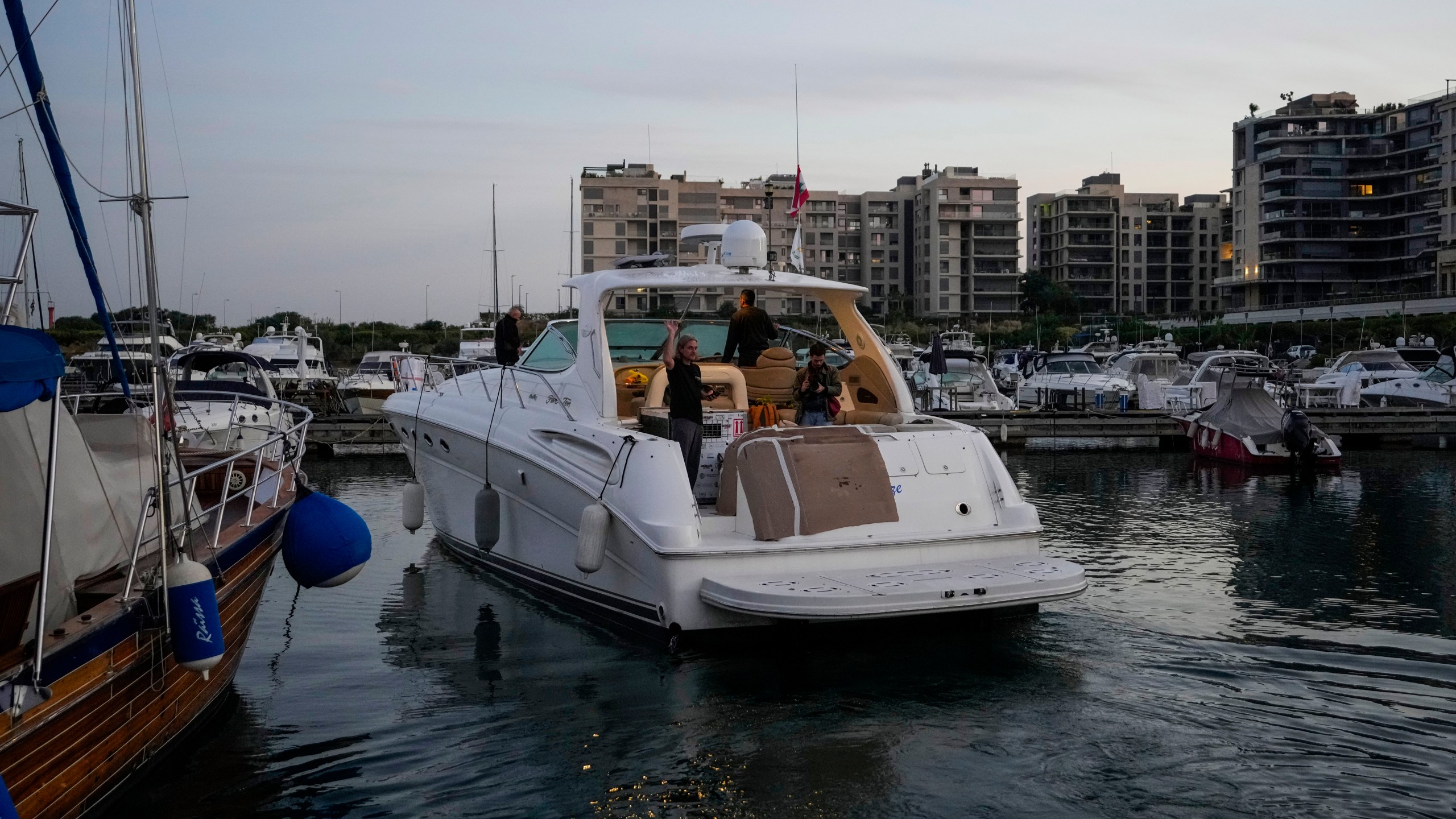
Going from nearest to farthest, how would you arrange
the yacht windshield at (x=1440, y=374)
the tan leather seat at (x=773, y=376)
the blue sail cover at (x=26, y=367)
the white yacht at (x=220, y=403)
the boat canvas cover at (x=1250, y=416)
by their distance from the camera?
the blue sail cover at (x=26, y=367) → the tan leather seat at (x=773, y=376) → the white yacht at (x=220, y=403) → the boat canvas cover at (x=1250, y=416) → the yacht windshield at (x=1440, y=374)

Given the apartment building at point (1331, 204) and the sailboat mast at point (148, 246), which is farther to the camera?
the apartment building at point (1331, 204)

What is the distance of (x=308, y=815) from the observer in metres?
5.16

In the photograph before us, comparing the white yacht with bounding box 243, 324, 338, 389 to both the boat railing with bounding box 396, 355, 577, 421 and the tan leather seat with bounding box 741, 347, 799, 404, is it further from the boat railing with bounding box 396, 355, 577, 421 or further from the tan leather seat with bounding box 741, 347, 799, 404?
the tan leather seat with bounding box 741, 347, 799, 404

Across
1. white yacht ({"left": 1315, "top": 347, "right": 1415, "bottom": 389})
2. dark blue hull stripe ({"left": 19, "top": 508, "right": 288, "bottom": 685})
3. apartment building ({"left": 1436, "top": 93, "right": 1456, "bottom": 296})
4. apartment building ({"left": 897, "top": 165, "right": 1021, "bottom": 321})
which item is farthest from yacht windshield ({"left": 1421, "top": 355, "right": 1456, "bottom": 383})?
apartment building ({"left": 897, "top": 165, "right": 1021, "bottom": 321})

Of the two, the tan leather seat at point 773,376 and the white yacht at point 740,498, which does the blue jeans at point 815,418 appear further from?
the tan leather seat at point 773,376

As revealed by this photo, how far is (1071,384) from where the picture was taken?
3008 centimetres

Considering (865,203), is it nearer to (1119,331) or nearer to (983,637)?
(1119,331)

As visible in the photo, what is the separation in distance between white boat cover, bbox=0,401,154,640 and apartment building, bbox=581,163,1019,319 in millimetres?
84625

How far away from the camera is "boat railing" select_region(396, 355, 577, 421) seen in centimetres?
902

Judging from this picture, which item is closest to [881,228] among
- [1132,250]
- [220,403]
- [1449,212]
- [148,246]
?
[1132,250]

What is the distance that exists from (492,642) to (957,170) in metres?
106

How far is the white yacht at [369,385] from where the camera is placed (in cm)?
2639

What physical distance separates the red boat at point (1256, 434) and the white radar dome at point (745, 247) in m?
14.0

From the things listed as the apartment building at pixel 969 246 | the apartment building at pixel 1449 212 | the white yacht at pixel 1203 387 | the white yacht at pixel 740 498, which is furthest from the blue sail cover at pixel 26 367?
the apartment building at pixel 969 246
